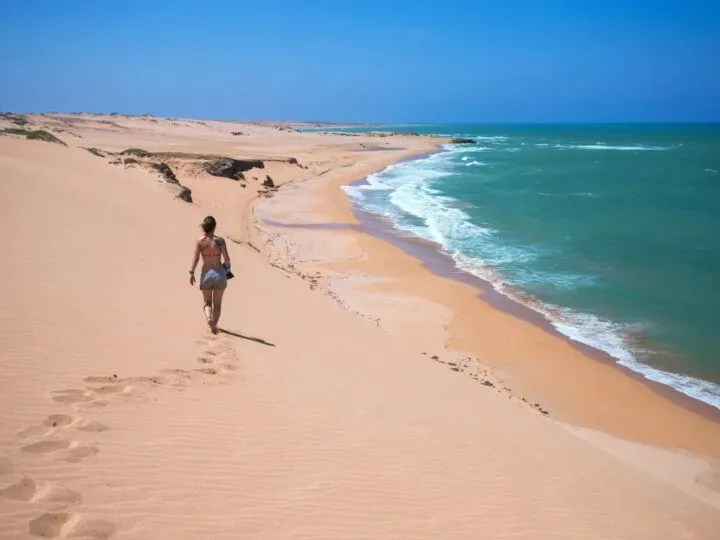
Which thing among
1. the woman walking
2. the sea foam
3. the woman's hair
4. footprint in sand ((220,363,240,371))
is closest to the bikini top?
the woman walking

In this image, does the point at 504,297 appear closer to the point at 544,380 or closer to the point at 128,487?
the point at 544,380

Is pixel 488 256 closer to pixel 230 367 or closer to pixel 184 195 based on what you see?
pixel 184 195

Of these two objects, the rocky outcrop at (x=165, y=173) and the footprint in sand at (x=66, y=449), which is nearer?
the footprint in sand at (x=66, y=449)

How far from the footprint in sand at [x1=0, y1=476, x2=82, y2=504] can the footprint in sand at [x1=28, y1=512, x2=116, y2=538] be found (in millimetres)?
163

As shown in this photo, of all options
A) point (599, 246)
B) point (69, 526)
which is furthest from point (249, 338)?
point (599, 246)

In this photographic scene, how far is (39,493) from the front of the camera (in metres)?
3.70

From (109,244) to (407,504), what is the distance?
10.7 m

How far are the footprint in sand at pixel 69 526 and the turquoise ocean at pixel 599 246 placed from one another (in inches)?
409

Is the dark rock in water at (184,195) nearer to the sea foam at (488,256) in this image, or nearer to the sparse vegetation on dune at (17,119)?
the sea foam at (488,256)

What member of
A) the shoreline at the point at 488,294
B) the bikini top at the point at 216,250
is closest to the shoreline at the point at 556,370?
the shoreline at the point at 488,294

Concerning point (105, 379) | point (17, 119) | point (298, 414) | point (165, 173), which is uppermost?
point (17, 119)

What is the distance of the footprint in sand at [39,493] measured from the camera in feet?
11.9

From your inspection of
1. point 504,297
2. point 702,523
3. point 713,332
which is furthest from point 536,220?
point 702,523

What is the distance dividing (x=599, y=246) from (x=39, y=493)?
22477 mm
